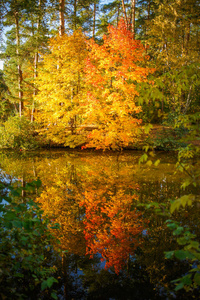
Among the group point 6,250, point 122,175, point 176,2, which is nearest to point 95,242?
point 6,250

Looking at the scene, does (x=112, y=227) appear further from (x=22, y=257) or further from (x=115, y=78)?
(x=115, y=78)

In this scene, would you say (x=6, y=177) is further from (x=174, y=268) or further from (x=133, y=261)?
(x=174, y=268)

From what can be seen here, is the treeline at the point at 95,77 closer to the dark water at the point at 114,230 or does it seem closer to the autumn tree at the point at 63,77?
the autumn tree at the point at 63,77

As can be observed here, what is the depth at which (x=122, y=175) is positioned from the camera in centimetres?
824

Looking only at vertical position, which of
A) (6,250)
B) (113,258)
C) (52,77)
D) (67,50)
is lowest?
(113,258)

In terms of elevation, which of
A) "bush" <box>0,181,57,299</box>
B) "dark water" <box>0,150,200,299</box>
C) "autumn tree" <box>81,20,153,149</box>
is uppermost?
"autumn tree" <box>81,20,153,149</box>

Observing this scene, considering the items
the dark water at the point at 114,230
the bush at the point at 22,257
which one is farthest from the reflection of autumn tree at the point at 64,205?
the bush at the point at 22,257

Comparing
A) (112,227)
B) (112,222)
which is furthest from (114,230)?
(112,222)

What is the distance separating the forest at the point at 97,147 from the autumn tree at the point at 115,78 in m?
0.06

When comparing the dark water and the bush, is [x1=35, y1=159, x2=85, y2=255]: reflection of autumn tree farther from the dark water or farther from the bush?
the bush

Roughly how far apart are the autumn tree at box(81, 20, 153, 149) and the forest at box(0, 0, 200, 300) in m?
0.06

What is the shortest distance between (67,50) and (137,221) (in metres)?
11.5

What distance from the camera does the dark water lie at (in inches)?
114

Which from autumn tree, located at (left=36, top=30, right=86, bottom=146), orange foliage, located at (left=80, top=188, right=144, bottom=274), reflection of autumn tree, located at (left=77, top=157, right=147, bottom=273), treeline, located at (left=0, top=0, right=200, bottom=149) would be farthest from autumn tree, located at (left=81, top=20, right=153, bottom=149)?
orange foliage, located at (left=80, top=188, right=144, bottom=274)
